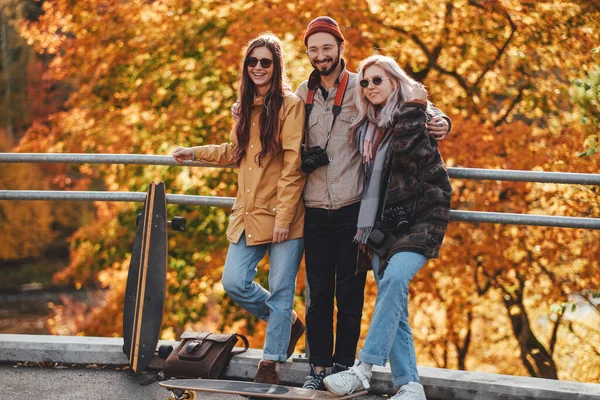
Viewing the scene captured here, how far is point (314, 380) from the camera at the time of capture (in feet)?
13.3

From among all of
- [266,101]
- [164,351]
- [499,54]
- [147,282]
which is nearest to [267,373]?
[164,351]

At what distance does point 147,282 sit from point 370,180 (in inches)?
63.0

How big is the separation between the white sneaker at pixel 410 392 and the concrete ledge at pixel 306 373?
47cm

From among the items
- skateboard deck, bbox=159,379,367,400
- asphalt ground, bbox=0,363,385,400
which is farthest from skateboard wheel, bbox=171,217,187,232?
skateboard deck, bbox=159,379,367,400

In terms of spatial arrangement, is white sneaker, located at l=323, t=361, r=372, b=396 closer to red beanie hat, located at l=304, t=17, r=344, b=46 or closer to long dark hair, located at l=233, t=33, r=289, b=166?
long dark hair, located at l=233, t=33, r=289, b=166

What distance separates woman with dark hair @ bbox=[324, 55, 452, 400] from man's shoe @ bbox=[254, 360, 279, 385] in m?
0.51

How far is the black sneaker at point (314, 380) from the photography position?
13.2 ft

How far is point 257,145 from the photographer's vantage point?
4168mm

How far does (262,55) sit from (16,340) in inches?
94.8

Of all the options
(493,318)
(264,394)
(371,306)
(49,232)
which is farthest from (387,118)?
(49,232)

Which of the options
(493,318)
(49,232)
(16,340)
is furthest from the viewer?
(49,232)

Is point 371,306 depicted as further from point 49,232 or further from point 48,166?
point 49,232

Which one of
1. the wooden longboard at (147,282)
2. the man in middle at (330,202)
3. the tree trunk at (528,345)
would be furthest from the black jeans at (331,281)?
the tree trunk at (528,345)

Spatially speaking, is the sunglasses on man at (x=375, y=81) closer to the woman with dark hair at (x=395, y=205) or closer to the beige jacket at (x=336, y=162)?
the woman with dark hair at (x=395, y=205)
